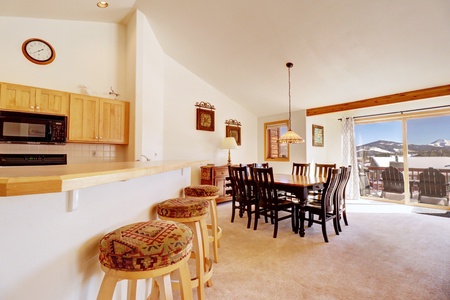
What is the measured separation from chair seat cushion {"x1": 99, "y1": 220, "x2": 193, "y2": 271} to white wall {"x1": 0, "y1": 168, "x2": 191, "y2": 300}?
16cm

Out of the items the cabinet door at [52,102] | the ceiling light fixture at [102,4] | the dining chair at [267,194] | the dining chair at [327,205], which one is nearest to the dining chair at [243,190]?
the dining chair at [267,194]

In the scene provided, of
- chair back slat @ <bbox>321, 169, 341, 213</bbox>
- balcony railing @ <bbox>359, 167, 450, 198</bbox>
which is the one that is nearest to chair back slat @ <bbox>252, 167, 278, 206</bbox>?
chair back slat @ <bbox>321, 169, 341, 213</bbox>

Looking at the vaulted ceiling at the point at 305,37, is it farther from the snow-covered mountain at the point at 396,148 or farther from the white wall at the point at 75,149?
the snow-covered mountain at the point at 396,148

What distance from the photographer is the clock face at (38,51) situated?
2.53m

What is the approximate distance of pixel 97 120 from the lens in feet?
9.02

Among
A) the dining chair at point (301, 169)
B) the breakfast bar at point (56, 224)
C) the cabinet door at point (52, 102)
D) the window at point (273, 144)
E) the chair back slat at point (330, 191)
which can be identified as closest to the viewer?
the breakfast bar at point (56, 224)

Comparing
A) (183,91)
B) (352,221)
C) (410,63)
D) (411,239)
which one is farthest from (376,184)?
(183,91)

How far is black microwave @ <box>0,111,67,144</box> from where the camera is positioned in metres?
2.19

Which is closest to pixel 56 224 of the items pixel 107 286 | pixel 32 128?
pixel 107 286

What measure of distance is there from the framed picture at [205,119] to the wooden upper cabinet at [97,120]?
185cm

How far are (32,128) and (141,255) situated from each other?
97.9 inches

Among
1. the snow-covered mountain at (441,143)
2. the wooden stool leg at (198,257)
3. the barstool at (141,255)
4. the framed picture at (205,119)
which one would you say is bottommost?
the wooden stool leg at (198,257)

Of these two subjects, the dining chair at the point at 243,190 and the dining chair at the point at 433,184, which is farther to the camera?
the dining chair at the point at 433,184

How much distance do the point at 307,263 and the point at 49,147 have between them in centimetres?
335
